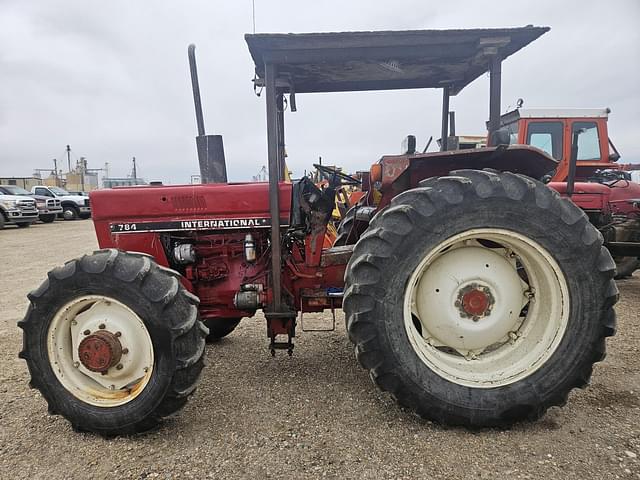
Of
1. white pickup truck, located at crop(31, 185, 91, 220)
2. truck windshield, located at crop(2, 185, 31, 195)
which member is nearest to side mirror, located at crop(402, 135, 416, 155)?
truck windshield, located at crop(2, 185, 31, 195)

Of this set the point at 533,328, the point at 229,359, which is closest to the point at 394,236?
the point at 533,328

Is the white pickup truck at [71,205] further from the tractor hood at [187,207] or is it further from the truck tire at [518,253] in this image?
the truck tire at [518,253]

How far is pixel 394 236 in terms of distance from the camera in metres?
2.14

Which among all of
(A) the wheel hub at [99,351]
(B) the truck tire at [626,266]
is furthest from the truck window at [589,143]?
(A) the wheel hub at [99,351]

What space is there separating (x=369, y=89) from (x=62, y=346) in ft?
8.71

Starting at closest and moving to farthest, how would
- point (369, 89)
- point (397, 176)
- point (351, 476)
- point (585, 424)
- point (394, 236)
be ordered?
point (351, 476) < point (394, 236) < point (585, 424) < point (397, 176) < point (369, 89)

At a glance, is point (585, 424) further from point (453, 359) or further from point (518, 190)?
point (518, 190)

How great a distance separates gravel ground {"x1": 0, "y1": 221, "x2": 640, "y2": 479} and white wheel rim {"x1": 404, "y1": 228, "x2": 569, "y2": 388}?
1.11 ft

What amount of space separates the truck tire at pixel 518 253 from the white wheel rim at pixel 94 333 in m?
1.13

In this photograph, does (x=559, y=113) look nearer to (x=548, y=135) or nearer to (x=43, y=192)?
(x=548, y=135)

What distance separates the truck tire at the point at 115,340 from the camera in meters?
2.20

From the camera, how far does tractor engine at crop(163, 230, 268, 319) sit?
288 cm

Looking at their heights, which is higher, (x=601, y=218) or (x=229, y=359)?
(x=601, y=218)

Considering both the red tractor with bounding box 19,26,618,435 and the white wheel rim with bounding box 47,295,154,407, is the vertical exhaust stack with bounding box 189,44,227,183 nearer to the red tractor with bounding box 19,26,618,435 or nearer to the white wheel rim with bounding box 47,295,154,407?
the red tractor with bounding box 19,26,618,435
